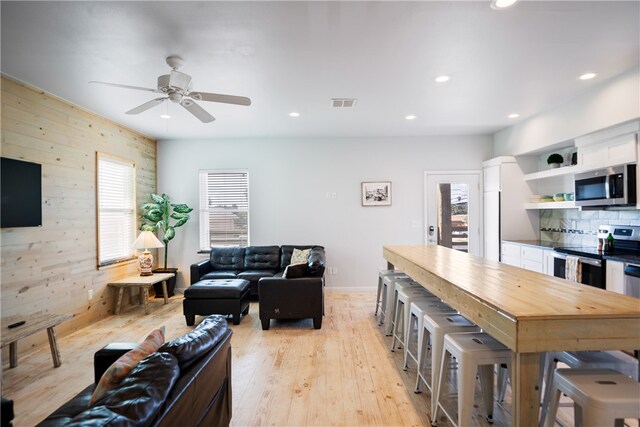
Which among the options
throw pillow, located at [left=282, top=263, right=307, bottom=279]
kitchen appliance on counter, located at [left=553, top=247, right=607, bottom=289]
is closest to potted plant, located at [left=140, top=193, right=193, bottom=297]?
throw pillow, located at [left=282, top=263, right=307, bottom=279]

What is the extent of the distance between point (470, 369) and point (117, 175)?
5097mm

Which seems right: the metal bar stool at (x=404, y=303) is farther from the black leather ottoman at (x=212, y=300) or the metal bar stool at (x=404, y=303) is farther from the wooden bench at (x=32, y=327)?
the wooden bench at (x=32, y=327)

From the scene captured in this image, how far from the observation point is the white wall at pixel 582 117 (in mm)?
3045

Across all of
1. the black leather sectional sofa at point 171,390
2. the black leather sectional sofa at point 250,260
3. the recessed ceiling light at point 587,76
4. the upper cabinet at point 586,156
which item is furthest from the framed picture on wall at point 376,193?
the black leather sectional sofa at point 171,390

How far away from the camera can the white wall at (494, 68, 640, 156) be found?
3045 mm

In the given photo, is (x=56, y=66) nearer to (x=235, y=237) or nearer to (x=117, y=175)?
(x=117, y=175)

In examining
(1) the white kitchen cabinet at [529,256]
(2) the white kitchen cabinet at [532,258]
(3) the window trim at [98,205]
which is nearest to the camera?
(1) the white kitchen cabinet at [529,256]

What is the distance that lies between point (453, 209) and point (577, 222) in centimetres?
176

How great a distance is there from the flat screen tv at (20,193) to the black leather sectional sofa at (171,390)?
77.4 inches

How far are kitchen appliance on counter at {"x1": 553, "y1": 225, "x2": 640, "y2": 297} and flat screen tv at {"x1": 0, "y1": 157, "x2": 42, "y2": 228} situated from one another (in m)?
5.67

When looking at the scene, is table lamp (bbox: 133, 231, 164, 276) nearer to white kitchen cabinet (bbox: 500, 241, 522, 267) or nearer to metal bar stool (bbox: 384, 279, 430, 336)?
metal bar stool (bbox: 384, 279, 430, 336)

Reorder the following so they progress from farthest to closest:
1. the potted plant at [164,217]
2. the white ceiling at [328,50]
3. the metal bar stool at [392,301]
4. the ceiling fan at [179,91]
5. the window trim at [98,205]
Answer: the potted plant at [164,217]
the window trim at [98,205]
the metal bar stool at [392,301]
the ceiling fan at [179,91]
the white ceiling at [328,50]

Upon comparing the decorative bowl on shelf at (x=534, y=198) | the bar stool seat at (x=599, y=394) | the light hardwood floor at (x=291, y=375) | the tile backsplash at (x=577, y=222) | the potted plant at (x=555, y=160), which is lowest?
the light hardwood floor at (x=291, y=375)

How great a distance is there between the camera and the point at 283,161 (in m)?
5.69
